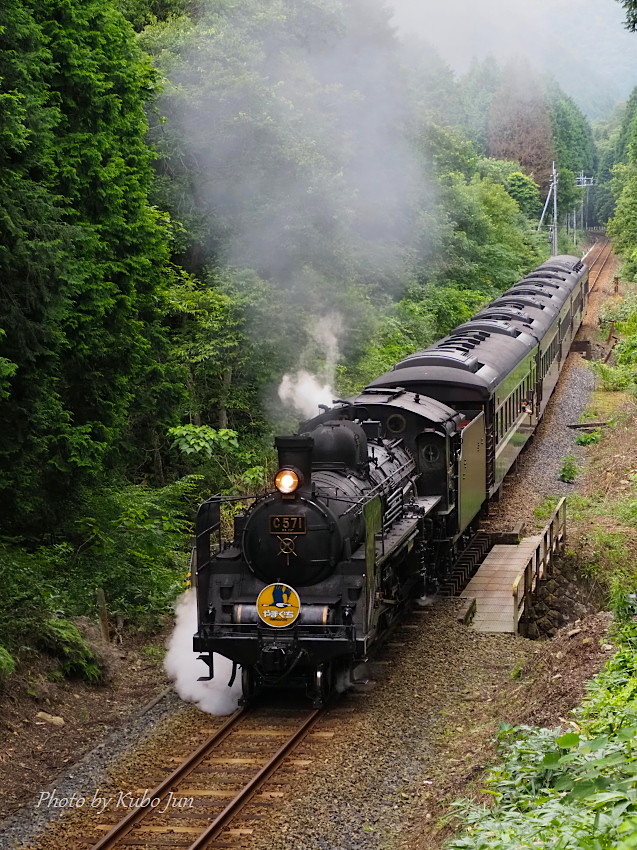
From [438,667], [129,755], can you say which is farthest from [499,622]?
[129,755]

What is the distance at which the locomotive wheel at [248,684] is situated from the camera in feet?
35.7

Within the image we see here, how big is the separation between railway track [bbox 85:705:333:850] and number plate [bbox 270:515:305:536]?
1.92 meters

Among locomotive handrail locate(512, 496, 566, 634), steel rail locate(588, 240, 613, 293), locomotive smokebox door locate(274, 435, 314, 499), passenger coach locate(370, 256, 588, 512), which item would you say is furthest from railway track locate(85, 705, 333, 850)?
steel rail locate(588, 240, 613, 293)

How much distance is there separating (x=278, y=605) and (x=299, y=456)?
1511 millimetres

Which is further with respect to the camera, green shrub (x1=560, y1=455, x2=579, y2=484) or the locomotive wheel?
green shrub (x1=560, y1=455, x2=579, y2=484)

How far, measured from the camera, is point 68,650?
11.9m

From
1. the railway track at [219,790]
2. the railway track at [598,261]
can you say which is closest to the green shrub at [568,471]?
the railway track at [219,790]

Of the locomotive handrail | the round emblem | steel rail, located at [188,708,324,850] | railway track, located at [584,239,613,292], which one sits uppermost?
the round emblem

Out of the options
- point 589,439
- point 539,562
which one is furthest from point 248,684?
point 589,439

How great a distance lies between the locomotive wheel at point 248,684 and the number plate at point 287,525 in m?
1.57

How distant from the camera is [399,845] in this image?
789 cm

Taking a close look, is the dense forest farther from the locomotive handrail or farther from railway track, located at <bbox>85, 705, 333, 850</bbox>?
the locomotive handrail

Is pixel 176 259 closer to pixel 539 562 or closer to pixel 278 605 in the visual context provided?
pixel 539 562

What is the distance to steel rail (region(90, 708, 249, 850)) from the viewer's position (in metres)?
7.96
